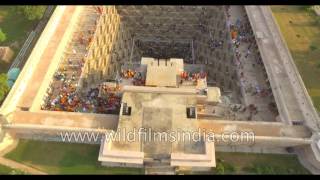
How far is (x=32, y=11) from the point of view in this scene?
52875 mm

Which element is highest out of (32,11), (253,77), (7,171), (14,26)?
(32,11)

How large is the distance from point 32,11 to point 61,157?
2711 cm

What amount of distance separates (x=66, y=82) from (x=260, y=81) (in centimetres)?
2524

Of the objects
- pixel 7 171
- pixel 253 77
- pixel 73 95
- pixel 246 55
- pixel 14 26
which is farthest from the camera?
pixel 14 26

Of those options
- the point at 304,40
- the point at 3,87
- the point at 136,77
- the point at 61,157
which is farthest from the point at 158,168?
the point at 304,40

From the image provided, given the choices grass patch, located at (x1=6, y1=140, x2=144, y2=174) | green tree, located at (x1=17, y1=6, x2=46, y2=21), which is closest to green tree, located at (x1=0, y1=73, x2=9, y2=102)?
grass patch, located at (x1=6, y1=140, x2=144, y2=174)

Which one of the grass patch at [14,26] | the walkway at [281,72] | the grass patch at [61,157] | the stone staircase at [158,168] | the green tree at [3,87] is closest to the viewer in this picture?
the stone staircase at [158,168]

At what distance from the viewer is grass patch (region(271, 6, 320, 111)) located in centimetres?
4412

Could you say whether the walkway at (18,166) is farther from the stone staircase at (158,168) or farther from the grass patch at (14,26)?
the grass patch at (14,26)

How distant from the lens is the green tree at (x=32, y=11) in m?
52.8

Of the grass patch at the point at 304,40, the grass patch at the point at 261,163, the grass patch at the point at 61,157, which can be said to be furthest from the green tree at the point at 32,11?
the grass patch at the point at 304,40

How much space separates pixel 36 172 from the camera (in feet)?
114

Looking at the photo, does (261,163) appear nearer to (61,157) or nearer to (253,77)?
(253,77)

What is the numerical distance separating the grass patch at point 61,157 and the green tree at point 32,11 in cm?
2354
